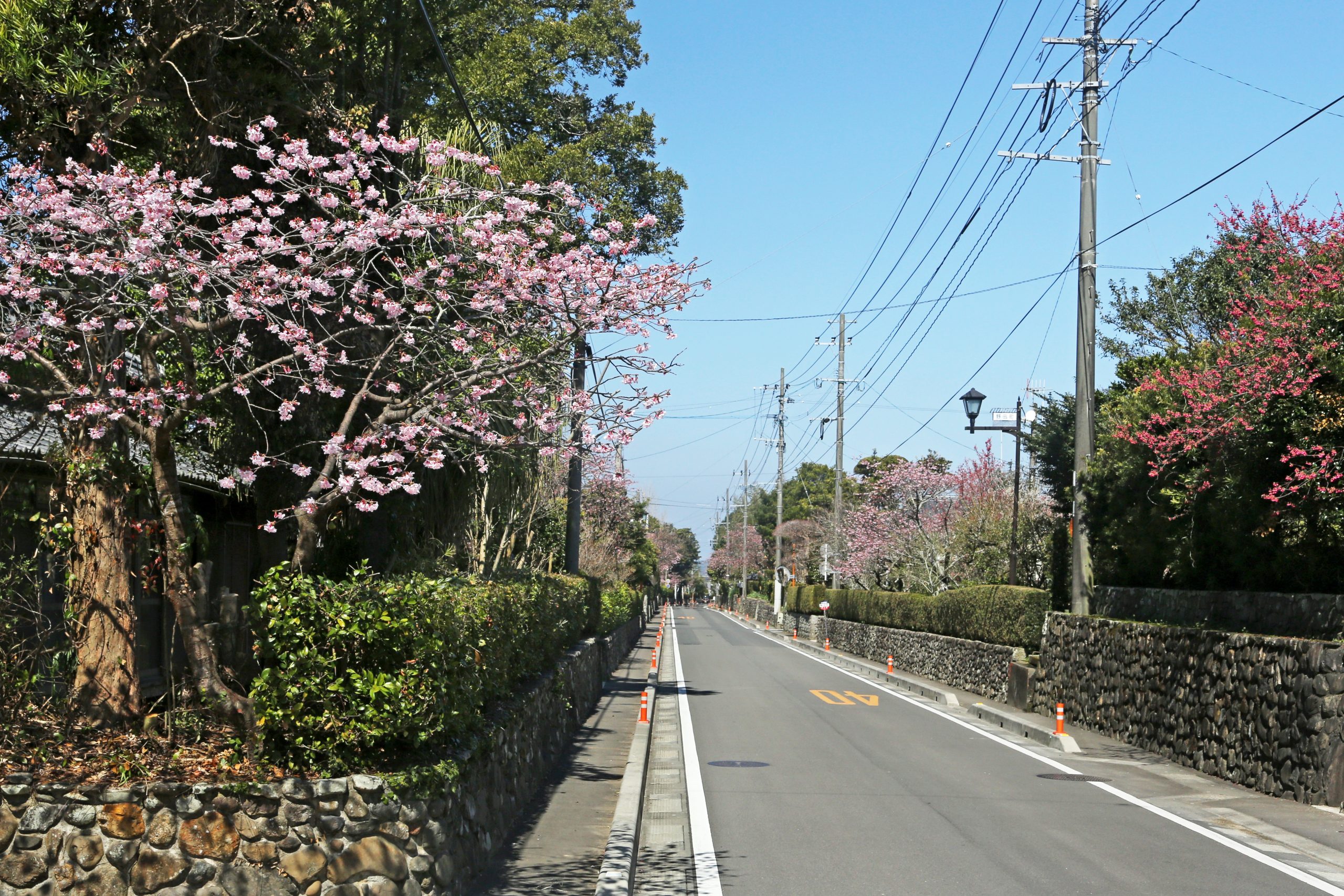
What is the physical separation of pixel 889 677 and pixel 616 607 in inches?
309

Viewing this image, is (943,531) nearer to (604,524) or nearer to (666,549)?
(604,524)

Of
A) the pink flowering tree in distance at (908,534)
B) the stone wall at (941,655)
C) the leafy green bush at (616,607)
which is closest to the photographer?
the stone wall at (941,655)

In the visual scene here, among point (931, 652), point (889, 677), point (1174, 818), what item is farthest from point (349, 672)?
point (931, 652)

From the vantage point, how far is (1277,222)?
18.3 metres

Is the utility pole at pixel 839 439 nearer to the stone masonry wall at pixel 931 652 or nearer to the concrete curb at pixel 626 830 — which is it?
the stone masonry wall at pixel 931 652

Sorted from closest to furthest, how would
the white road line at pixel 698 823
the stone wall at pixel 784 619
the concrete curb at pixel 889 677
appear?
the white road line at pixel 698 823, the concrete curb at pixel 889 677, the stone wall at pixel 784 619

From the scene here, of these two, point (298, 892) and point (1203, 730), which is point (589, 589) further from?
point (298, 892)

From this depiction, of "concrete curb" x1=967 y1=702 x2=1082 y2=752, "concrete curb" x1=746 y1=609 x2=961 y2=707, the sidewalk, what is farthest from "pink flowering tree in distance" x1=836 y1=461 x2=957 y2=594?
the sidewalk

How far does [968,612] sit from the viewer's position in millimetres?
27703

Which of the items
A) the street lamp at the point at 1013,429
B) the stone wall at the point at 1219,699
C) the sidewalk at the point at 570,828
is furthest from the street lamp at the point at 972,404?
the sidewalk at the point at 570,828

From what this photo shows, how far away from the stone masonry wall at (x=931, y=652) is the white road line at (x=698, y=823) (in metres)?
8.49

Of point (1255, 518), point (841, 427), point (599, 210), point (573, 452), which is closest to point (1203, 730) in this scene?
point (1255, 518)

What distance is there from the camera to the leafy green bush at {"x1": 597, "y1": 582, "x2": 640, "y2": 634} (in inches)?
1109

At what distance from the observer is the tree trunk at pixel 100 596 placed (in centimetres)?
773
